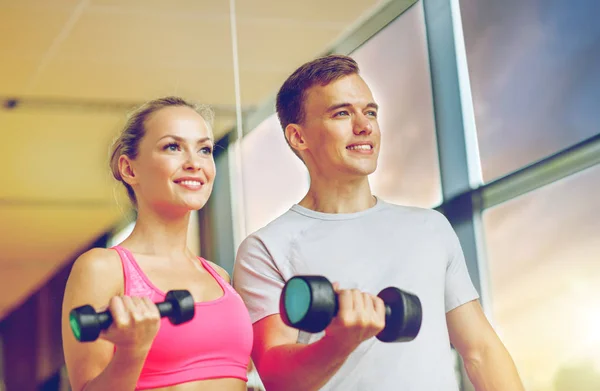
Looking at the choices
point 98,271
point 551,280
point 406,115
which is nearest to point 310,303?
point 98,271

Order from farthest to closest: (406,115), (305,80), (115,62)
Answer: (115,62)
(406,115)
(305,80)

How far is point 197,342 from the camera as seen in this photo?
131 cm

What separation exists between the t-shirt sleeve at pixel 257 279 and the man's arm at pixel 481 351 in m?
0.31

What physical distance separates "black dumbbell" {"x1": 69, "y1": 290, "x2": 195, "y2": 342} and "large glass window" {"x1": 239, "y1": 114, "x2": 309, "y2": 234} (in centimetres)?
199

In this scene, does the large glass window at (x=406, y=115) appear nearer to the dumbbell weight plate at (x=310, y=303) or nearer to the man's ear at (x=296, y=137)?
the man's ear at (x=296, y=137)

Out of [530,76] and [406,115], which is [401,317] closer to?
[530,76]

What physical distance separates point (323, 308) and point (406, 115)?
1677 mm

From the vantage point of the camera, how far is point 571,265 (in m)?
2.08

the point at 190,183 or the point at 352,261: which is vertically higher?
the point at 190,183

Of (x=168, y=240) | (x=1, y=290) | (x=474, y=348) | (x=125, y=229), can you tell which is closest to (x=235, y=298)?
(x=168, y=240)

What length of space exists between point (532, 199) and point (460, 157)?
1.02 ft

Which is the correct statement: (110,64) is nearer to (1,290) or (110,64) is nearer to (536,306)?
(536,306)

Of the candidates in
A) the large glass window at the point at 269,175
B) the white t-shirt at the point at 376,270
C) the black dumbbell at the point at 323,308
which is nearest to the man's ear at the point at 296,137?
the white t-shirt at the point at 376,270

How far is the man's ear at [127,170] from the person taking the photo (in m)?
1.48
